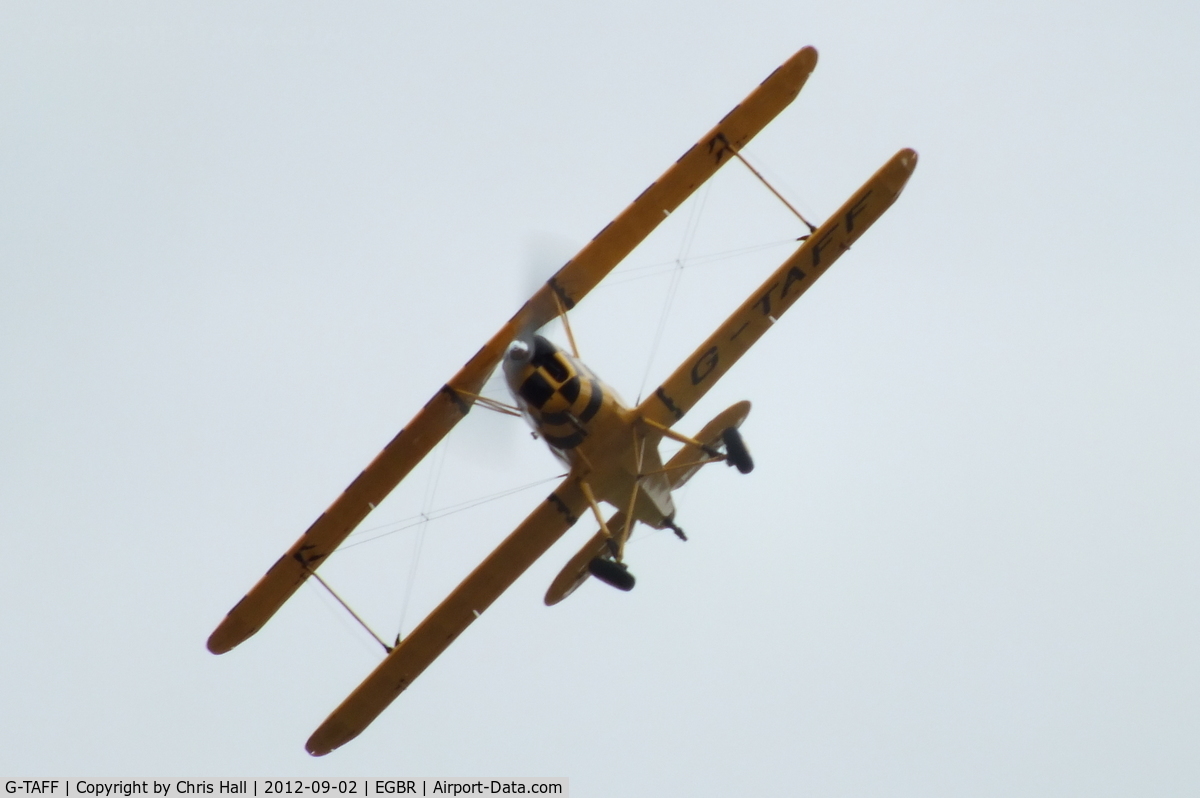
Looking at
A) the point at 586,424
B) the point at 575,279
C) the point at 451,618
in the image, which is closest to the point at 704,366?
the point at 586,424

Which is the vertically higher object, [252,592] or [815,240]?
[815,240]

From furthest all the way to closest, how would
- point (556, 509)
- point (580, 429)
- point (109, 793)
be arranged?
point (109, 793)
point (556, 509)
point (580, 429)

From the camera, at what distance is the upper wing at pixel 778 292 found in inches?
576

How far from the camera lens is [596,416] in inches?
579

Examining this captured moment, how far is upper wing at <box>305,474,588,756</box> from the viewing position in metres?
16.0

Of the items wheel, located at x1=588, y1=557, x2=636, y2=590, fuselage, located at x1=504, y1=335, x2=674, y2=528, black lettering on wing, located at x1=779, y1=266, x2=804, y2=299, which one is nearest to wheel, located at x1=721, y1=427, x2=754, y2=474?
fuselage, located at x1=504, y1=335, x2=674, y2=528

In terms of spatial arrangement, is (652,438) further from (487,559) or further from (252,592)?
(252,592)

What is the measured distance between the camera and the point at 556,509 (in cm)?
1595

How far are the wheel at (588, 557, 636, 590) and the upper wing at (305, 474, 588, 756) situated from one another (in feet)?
5.27

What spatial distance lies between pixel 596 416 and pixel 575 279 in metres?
1.49

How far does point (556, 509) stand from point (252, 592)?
3.53 metres

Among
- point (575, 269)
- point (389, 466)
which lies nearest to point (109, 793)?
point (389, 466)

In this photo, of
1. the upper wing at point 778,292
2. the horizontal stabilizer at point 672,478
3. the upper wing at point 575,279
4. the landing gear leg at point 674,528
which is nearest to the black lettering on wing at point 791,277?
the upper wing at point 778,292

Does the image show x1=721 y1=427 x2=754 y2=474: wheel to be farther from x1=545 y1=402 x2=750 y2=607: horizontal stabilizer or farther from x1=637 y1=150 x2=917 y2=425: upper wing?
x1=637 y1=150 x2=917 y2=425: upper wing
